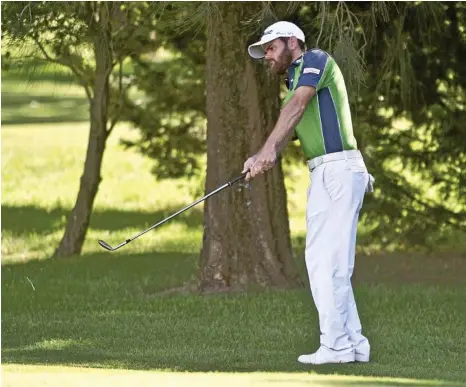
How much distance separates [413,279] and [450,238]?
1.68 meters

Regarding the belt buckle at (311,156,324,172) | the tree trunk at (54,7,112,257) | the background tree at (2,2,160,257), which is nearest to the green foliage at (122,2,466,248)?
the background tree at (2,2,160,257)

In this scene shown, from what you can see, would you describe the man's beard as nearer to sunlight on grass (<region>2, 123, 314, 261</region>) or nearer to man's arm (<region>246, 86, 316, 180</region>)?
man's arm (<region>246, 86, 316, 180</region>)

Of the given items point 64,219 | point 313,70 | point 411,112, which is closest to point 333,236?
point 313,70

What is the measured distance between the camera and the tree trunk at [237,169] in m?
11.9

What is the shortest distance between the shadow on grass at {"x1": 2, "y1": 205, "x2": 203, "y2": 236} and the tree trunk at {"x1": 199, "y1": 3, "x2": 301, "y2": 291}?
654cm

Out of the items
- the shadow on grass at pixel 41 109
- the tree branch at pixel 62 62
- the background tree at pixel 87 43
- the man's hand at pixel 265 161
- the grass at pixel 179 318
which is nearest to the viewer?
the grass at pixel 179 318

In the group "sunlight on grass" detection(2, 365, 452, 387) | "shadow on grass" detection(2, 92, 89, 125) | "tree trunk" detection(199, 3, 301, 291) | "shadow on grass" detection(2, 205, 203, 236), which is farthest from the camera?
"shadow on grass" detection(2, 92, 89, 125)

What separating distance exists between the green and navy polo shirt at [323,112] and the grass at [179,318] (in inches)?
49.3

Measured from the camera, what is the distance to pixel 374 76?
13.3m

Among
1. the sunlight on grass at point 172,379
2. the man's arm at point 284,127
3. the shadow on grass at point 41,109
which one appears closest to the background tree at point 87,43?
the man's arm at point 284,127

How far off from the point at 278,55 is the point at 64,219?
1165 centimetres

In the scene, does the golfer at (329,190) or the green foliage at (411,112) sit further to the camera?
the green foliage at (411,112)

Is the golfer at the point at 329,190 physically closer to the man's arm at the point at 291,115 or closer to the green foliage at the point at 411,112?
the man's arm at the point at 291,115

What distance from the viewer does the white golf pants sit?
794cm
